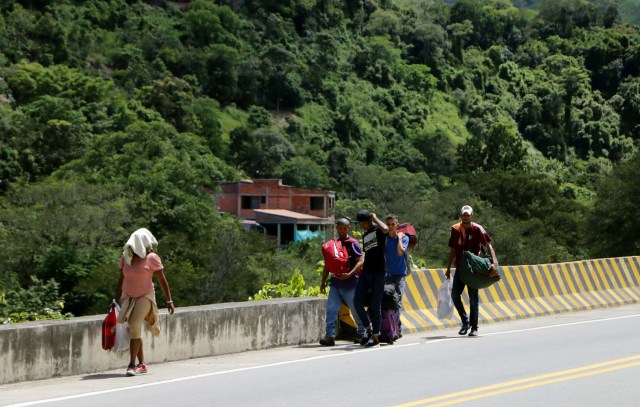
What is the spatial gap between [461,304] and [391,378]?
486 centimetres

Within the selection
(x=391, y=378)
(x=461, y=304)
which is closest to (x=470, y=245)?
(x=461, y=304)

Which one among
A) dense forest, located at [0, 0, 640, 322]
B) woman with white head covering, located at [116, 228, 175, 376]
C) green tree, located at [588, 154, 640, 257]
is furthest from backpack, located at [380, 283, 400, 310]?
green tree, located at [588, 154, 640, 257]

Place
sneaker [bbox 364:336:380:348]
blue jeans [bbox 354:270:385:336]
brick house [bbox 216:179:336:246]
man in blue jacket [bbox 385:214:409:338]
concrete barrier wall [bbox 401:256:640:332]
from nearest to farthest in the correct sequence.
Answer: blue jeans [bbox 354:270:385:336], sneaker [bbox 364:336:380:348], man in blue jacket [bbox 385:214:409:338], concrete barrier wall [bbox 401:256:640:332], brick house [bbox 216:179:336:246]

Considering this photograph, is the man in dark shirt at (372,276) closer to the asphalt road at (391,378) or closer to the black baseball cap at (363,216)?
the black baseball cap at (363,216)

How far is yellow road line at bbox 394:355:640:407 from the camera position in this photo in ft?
31.5

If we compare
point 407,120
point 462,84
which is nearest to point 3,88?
point 407,120

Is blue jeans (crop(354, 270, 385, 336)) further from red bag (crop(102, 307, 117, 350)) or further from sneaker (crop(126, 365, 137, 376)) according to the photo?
red bag (crop(102, 307, 117, 350))

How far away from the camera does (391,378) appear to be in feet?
36.4

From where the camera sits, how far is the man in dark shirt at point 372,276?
46.7 feet

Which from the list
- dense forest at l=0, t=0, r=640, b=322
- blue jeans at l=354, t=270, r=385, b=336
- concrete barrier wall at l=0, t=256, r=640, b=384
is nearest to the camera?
concrete barrier wall at l=0, t=256, r=640, b=384

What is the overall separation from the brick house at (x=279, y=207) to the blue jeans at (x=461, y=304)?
79769 mm

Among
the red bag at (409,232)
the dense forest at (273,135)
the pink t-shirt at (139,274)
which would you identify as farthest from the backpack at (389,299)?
the pink t-shirt at (139,274)

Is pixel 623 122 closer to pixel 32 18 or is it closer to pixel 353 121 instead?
pixel 353 121

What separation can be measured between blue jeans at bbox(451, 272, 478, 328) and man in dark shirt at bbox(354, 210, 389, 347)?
1806 millimetres
